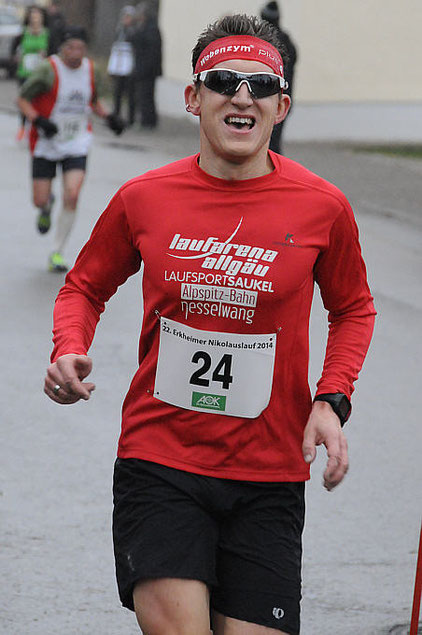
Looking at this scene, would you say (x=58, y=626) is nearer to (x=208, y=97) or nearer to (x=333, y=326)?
(x=333, y=326)

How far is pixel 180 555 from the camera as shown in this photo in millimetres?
2963

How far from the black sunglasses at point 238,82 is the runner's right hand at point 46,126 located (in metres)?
6.78

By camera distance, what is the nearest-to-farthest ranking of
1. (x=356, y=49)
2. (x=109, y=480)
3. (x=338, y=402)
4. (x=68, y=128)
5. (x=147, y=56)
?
(x=338, y=402) → (x=109, y=480) → (x=68, y=128) → (x=147, y=56) → (x=356, y=49)

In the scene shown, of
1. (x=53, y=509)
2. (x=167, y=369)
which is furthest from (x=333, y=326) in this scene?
(x=53, y=509)

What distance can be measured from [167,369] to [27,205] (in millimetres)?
10516

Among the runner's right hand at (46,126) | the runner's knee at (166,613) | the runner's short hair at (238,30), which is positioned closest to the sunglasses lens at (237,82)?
the runner's short hair at (238,30)

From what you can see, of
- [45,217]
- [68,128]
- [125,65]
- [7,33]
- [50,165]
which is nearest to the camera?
[68,128]

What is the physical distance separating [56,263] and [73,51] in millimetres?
1712

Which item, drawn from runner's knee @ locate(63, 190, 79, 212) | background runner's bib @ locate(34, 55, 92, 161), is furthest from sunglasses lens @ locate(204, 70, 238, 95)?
background runner's bib @ locate(34, 55, 92, 161)

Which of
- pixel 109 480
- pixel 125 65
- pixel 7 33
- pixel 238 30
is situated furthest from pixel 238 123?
pixel 7 33

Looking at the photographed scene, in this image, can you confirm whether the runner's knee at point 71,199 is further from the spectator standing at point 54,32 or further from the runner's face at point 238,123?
the spectator standing at point 54,32

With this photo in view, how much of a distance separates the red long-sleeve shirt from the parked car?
28.2 m

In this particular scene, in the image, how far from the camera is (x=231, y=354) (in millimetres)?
3154

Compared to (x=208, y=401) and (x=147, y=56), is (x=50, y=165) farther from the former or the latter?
(x=147, y=56)
